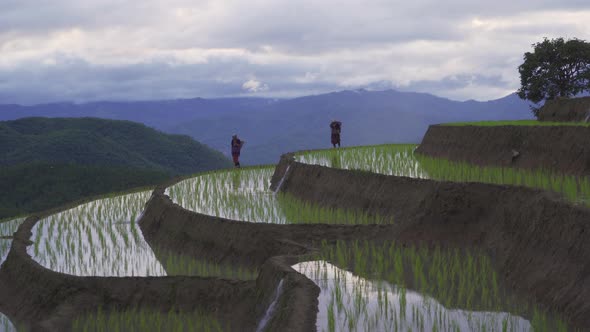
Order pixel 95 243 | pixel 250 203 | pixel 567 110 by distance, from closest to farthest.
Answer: pixel 95 243, pixel 250 203, pixel 567 110

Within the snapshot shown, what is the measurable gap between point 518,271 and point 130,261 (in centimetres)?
617

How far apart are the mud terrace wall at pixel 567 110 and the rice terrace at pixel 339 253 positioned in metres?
4.33

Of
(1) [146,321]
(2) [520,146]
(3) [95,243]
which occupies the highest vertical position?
(2) [520,146]

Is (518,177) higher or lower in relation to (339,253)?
higher

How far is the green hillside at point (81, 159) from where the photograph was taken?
7844 centimetres

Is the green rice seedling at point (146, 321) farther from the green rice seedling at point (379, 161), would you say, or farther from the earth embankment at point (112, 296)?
the green rice seedling at point (379, 161)

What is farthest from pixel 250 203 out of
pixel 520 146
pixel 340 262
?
pixel 340 262

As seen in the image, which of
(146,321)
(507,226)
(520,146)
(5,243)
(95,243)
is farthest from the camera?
(520,146)

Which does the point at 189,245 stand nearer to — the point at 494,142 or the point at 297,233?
the point at 297,233

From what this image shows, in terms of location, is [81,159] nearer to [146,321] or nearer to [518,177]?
[518,177]

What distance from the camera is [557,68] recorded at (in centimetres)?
3738

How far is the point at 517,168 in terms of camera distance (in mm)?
13227

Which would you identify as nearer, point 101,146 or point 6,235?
point 6,235

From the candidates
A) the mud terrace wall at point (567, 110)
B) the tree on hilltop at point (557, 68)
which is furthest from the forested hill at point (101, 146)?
the mud terrace wall at point (567, 110)
